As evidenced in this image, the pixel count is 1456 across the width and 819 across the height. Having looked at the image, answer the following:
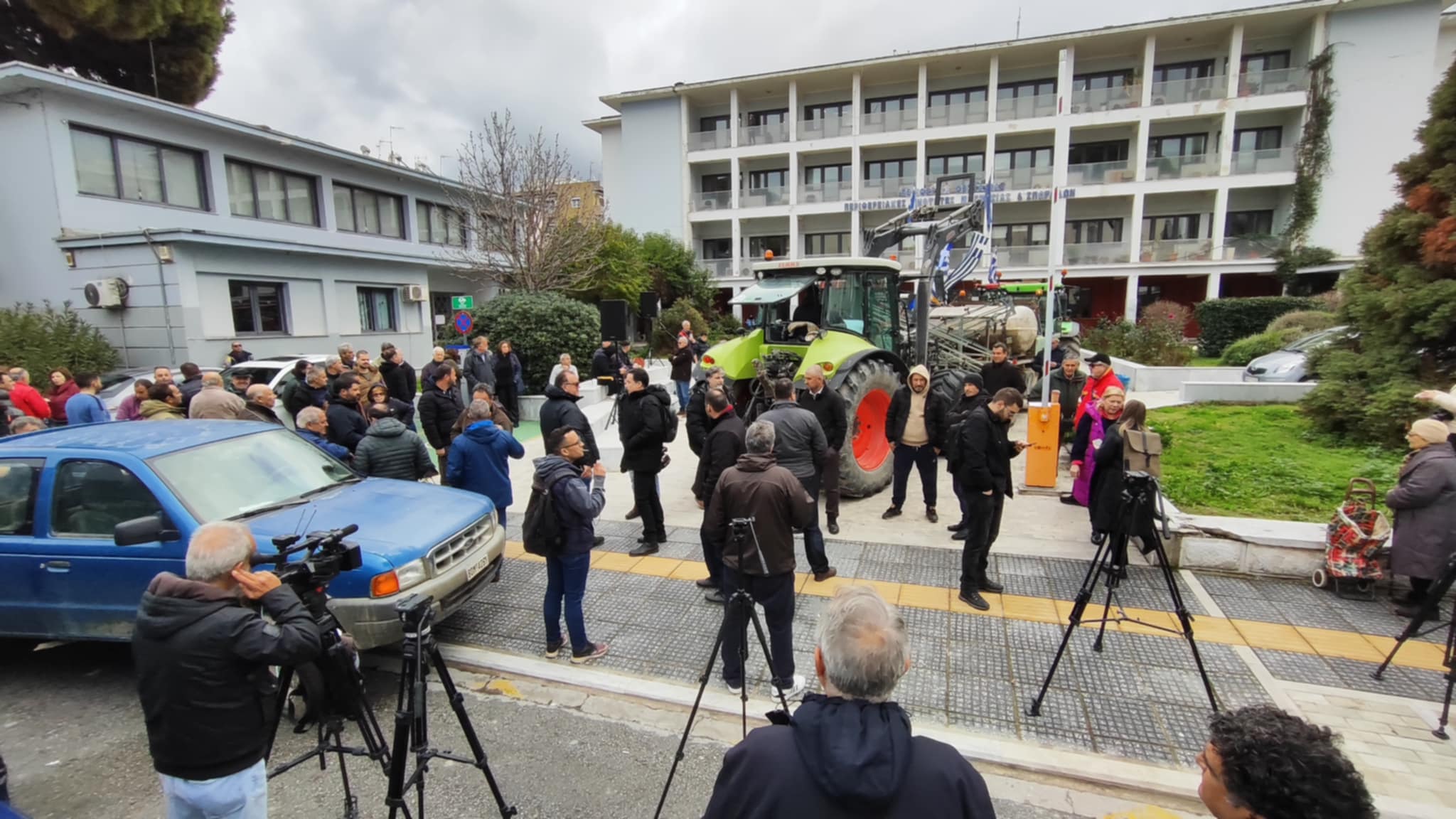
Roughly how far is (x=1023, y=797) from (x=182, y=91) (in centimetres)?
2711

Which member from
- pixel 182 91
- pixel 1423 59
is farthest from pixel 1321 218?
pixel 182 91

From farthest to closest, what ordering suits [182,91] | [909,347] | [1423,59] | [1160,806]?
[1423,59] < [182,91] < [909,347] < [1160,806]

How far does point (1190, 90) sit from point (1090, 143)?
3.93 meters

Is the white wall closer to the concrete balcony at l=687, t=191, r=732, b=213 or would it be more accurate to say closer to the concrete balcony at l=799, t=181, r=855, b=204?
the concrete balcony at l=799, t=181, r=855, b=204

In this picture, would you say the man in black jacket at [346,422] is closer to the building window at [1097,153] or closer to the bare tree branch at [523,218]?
the bare tree branch at [523,218]

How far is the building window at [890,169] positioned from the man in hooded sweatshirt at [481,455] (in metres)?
30.0

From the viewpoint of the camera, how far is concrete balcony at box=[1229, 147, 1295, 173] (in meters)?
26.6

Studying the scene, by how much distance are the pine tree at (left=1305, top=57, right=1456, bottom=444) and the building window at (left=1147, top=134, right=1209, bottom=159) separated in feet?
80.0

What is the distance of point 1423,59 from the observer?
24984 mm

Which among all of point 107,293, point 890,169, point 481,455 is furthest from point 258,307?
point 890,169

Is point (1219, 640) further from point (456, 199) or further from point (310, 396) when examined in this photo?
point (456, 199)

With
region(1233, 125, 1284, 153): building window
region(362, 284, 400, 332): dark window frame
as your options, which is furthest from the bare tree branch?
region(1233, 125, 1284, 153): building window

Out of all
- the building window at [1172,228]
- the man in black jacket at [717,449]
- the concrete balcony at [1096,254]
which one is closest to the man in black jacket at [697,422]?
the man in black jacket at [717,449]

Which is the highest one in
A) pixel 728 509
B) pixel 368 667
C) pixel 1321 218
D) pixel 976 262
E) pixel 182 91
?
pixel 182 91
